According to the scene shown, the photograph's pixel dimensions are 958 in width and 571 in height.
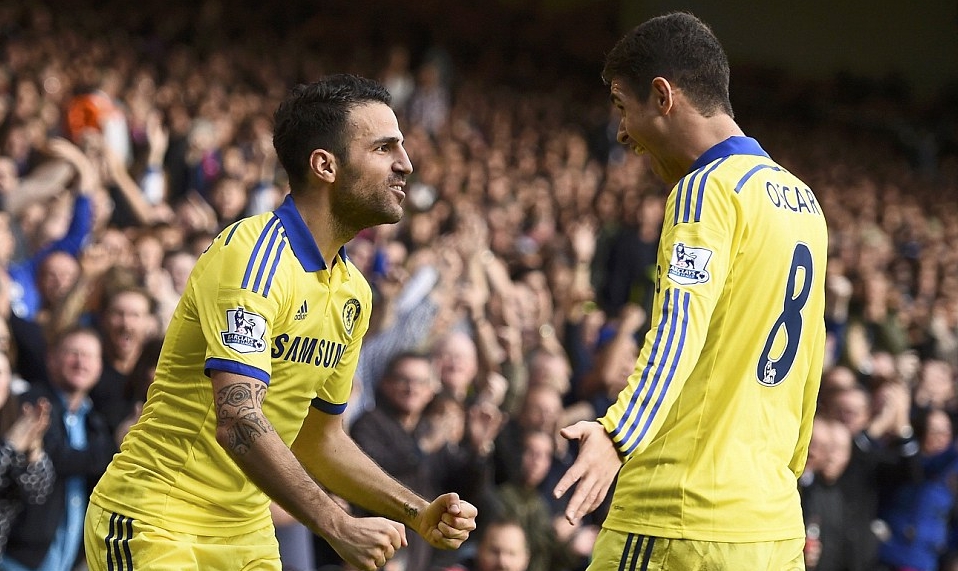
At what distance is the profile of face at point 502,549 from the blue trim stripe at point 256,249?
2522mm

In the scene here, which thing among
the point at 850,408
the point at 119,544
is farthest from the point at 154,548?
the point at 850,408

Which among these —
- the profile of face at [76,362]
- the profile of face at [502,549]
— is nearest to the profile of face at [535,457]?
the profile of face at [502,549]

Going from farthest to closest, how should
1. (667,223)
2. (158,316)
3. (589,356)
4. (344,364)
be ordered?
(589,356) → (158,316) → (344,364) → (667,223)

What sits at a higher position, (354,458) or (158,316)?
(158,316)

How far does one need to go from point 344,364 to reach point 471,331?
4.23 m

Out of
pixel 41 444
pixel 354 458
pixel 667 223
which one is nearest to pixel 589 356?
pixel 41 444

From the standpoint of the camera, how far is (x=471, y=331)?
751 cm

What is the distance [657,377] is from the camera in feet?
8.46

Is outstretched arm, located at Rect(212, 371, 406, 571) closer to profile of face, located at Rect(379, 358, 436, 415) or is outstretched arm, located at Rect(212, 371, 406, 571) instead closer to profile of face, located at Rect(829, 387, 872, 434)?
profile of face, located at Rect(379, 358, 436, 415)

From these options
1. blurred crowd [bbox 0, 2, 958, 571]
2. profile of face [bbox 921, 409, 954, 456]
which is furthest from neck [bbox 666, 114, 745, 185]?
profile of face [bbox 921, 409, 954, 456]

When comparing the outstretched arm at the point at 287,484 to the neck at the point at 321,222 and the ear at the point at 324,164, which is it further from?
the ear at the point at 324,164

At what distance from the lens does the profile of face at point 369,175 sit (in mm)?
3094

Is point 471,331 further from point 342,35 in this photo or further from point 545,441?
point 342,35

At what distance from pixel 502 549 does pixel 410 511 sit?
82.7 inches
